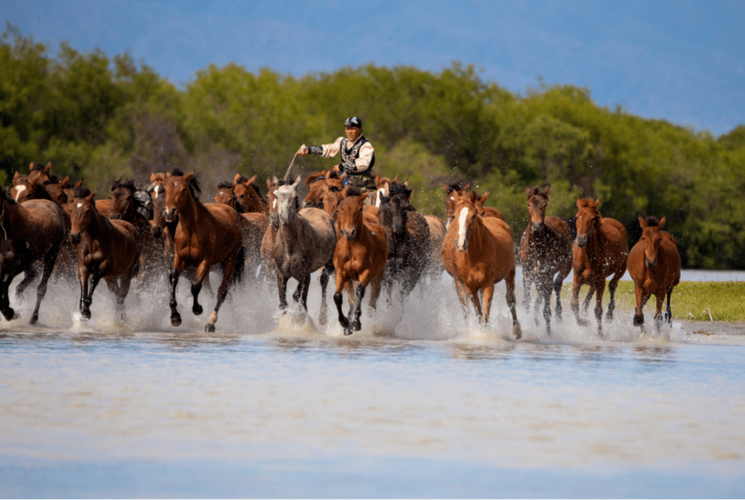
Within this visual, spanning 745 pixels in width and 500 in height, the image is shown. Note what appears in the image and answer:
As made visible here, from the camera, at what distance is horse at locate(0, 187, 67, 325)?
634 inches

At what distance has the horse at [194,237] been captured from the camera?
53.9 ft

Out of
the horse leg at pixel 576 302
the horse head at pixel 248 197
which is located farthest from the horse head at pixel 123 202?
the horse leg at pixel 576 302

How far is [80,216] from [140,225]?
2029 millimetres

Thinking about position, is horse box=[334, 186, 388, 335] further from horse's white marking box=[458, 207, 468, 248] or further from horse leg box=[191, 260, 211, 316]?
horse leg box=[191, 260, 211, 316]

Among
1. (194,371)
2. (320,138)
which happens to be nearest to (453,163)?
(320,138)

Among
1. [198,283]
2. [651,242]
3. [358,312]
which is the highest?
[651,242]

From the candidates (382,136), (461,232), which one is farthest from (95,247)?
(382,136)

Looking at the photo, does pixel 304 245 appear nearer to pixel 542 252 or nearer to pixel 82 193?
pixel 82 193

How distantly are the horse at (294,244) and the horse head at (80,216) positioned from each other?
2.55m

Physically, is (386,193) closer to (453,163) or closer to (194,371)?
(194,371)

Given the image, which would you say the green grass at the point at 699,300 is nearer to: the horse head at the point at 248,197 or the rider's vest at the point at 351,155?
the rider's vest at the point at 351,155

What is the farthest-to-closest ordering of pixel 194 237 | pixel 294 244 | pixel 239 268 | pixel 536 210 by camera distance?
1. pixel 239 268
2. pixel 536 210
3. pixel 194 237
4. pixel 294 244

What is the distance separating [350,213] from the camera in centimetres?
1575

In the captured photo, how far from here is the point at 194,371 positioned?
36.9 feet
